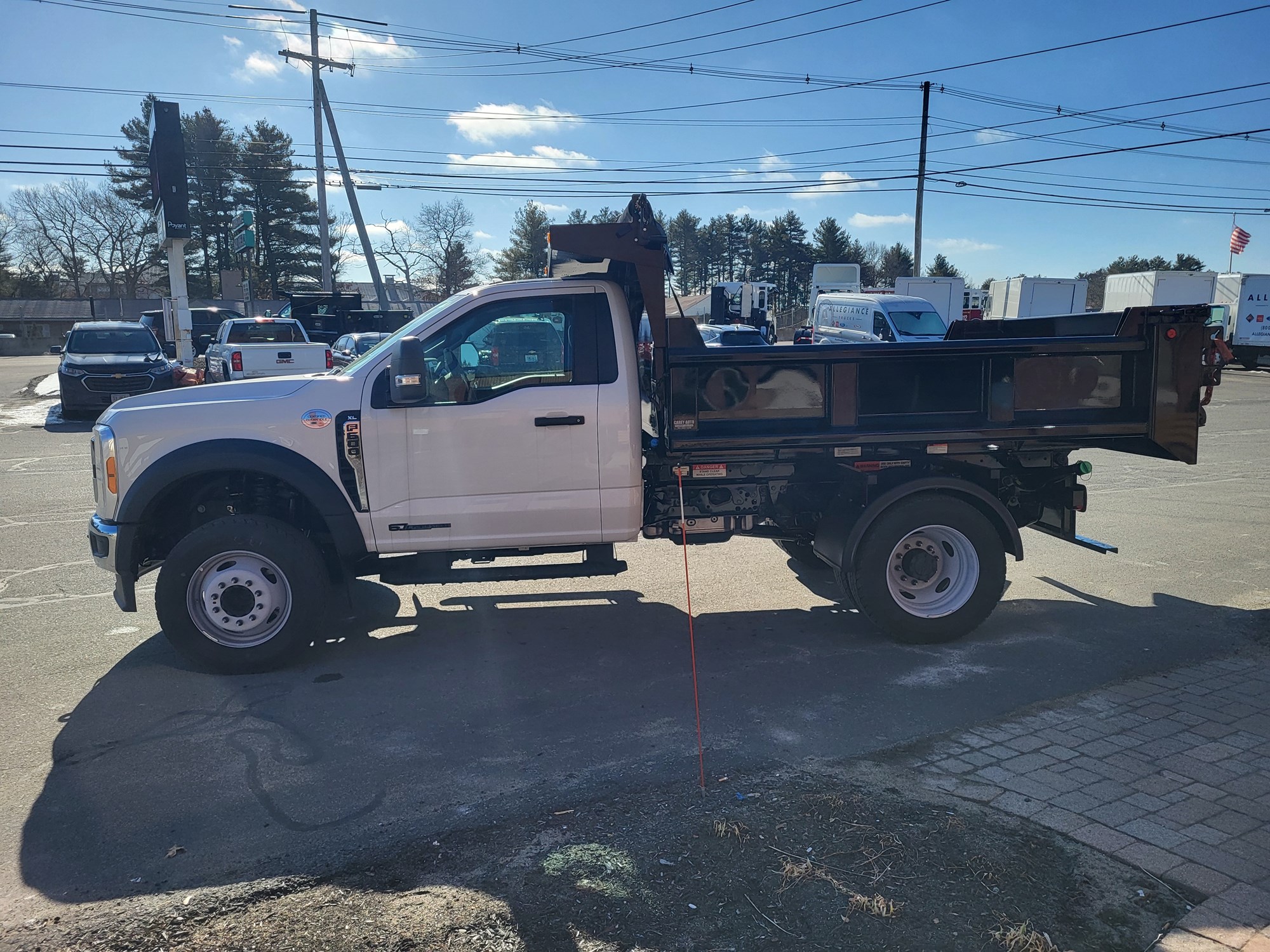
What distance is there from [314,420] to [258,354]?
13691mm

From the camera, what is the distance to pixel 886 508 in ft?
19.3

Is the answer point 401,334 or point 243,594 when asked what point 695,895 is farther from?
point 401,334

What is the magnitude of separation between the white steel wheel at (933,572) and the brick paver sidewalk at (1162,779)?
1143 mm

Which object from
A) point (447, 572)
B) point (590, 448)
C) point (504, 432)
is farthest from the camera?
point (447, 572)

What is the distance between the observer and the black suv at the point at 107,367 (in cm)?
1856

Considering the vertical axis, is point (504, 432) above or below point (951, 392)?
below

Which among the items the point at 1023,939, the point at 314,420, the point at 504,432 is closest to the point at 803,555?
the point at 504,432

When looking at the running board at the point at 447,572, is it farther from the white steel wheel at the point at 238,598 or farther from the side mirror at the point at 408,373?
the side mirror at the point at 408,373

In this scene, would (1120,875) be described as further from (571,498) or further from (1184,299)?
(1184,299)

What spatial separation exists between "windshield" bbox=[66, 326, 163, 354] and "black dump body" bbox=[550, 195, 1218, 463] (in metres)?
17.8

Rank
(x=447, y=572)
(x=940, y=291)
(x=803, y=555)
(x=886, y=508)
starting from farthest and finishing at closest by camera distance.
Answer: (x=940, y=291)
(x=803, y=555)
(x=886, y=508)
(x=447, y=572)

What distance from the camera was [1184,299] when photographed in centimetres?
3684

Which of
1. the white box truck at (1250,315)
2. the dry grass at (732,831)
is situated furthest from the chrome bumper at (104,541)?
the white box truck at (1250,315)

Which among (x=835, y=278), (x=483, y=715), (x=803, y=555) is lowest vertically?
(x=483, y=715)
